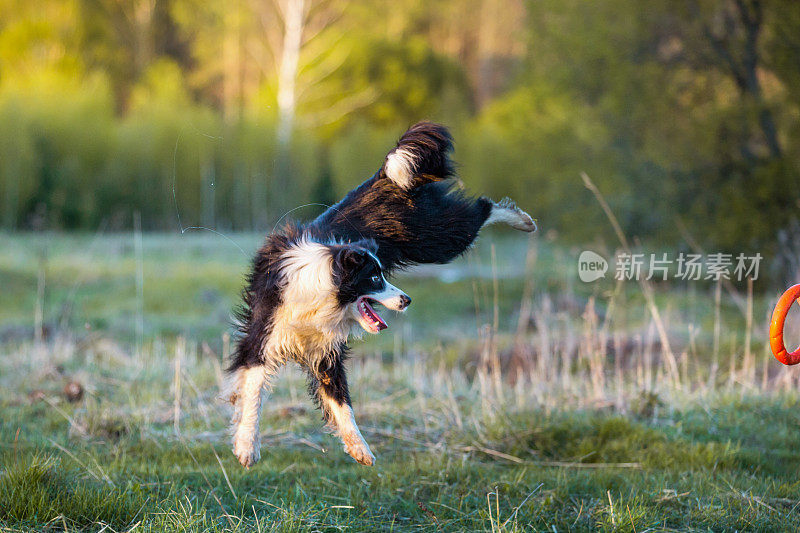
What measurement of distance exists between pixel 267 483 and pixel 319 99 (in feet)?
69.1

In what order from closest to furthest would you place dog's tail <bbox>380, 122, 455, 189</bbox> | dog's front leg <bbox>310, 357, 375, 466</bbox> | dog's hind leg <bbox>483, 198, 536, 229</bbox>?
dog's front leg <bbox>310, 357, 375, 466</bbox> → dog's tail <bbox>380, 122, 455, 189</bbox> → dog's hind leg <bbox>483, 198, 536, 229</bbox>

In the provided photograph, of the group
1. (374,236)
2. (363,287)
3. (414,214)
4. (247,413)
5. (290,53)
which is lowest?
(247,413)

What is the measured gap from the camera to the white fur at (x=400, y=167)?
12.3 feet

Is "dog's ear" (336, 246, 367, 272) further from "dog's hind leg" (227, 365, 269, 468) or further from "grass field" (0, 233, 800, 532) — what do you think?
"grass field" (0, 233, 800, 532)

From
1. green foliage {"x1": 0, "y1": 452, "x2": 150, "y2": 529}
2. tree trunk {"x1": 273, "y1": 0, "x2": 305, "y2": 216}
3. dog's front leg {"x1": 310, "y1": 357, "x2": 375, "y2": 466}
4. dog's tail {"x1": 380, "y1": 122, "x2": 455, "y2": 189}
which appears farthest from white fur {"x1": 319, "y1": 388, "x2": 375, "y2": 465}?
tree trunk {"x1": 273, "y1": 0, "x2": 305, "y2": 216}

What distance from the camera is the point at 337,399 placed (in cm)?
353

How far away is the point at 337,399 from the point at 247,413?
1.31 feet

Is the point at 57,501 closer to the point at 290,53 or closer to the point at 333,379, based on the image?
the point at 333,379

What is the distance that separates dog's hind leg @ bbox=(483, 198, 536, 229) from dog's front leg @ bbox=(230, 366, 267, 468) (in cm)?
168

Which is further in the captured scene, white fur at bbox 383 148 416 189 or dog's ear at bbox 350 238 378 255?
white fur at bbox 383 148 416 189

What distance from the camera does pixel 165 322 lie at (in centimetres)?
1197

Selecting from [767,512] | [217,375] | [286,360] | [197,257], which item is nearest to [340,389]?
[286,360]

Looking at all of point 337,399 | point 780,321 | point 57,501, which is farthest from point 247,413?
point 780,321

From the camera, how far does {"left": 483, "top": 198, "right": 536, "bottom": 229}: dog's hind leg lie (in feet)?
14.6
